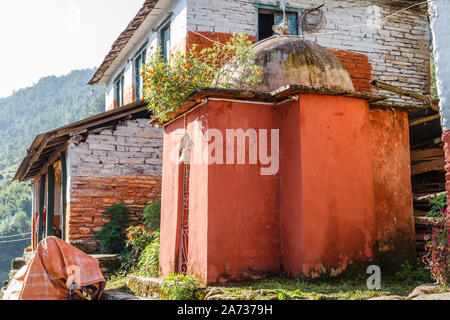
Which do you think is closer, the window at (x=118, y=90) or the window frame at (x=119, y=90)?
the window frame at (x=119, y=90)

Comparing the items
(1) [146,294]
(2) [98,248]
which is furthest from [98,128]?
(1) [146,294]

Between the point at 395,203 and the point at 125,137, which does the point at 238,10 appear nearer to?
the point at 125,137

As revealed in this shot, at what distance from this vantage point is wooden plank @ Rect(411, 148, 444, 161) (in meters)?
9.23

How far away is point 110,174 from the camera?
12.3 m

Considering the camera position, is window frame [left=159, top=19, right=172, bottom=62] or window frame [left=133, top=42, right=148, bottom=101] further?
window frame [left=133, top=42, right=148, bottom=101]

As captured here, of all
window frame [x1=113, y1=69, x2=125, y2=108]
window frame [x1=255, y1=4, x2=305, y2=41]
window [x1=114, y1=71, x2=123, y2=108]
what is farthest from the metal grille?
window [x1=114, y1=71, x2=123, y2=108]

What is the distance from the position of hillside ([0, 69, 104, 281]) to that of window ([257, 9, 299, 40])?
42.6m

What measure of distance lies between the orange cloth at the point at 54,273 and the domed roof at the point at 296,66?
3.91 m

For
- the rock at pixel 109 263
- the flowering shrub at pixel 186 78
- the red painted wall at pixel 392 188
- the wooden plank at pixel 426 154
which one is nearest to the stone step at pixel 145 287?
the rock at pixel 109 263

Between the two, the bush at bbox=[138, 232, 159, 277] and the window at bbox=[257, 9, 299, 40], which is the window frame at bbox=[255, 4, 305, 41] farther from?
the bush at bbox=[138, 232, 159, 277]

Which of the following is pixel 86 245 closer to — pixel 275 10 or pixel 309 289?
pixel 309 289

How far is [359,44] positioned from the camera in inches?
527

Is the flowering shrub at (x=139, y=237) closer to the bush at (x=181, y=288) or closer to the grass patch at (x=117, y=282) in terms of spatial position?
the grass patch at (x=117, y=282)

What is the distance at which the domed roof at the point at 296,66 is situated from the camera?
7750 mm
